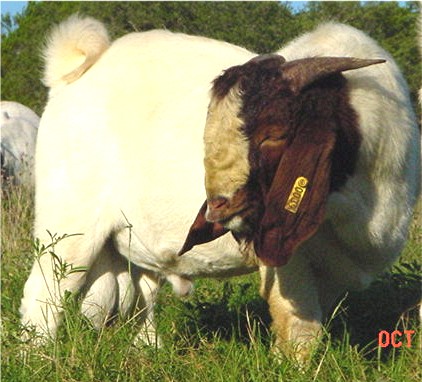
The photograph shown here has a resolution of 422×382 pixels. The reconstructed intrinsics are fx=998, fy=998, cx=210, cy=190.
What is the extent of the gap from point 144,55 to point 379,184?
6.33ft

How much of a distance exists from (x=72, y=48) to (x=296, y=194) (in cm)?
280

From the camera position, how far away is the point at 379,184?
16.0 ft

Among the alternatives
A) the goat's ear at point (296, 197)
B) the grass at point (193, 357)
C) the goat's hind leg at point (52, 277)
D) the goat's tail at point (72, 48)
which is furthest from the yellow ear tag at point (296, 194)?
the goat's tail at point (72, 48)

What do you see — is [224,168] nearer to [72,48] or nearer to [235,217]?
[235,217]

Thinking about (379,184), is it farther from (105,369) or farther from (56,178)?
(56,178)

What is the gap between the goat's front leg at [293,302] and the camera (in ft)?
17.5

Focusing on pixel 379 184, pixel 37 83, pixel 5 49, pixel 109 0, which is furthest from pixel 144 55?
pixel 5 49

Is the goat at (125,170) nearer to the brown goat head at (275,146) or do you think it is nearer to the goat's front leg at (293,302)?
the goat's front leg at (293,302)

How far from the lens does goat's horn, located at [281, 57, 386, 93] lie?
4.39 m

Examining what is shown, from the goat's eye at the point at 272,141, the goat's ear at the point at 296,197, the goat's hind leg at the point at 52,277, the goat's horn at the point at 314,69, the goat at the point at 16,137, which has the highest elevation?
the goat's horn at the point at 314,69

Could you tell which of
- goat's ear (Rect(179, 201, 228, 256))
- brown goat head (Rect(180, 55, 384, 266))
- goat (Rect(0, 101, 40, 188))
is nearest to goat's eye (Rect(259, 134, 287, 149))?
brown goat head (Rect(180, 55, 384, 266))

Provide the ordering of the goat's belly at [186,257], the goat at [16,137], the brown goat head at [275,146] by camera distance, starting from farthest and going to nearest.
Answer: the goat at [16,137], the goat's belly at [186,257], the brown goat head at [275,146]

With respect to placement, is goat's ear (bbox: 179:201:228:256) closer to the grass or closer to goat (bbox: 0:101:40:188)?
the grass

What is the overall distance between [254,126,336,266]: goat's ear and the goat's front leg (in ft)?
2.53
